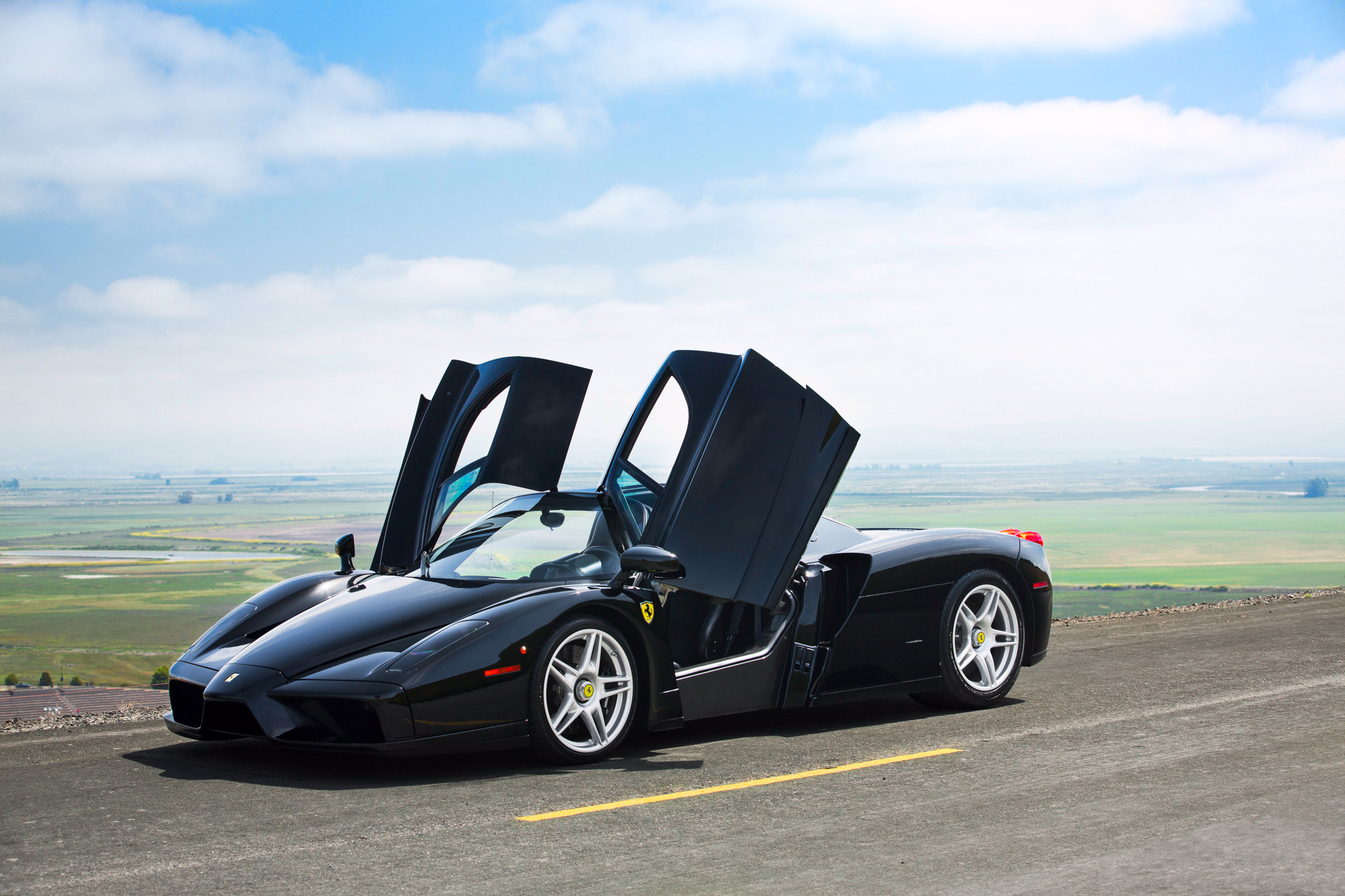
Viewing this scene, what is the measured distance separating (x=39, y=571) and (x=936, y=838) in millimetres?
145692

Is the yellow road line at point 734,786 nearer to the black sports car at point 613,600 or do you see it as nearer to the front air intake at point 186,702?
the black sports car at point 613,600

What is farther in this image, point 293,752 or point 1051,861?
point 293,752

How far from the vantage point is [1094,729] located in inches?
234

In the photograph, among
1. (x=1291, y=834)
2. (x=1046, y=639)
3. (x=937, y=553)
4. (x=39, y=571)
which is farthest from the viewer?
(x=39, y=571)

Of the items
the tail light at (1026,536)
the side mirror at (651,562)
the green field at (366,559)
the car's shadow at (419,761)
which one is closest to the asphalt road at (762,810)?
the car's shadow at (419,761)

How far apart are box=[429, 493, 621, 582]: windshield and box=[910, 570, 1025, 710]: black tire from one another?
6.95ft

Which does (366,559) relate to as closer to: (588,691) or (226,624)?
(226,624)

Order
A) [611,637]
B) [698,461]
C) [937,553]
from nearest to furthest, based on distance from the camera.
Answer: [611,637] < [698,461] < [937,553]

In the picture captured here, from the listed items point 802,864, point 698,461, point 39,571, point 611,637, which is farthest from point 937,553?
point 39,571

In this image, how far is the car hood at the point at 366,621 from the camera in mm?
5387

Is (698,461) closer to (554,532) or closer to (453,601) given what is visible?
(554,532)

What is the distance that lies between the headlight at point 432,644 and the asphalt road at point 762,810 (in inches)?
21.0

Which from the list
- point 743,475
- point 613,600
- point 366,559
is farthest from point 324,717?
point 366,559

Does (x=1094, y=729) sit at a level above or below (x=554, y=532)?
below
